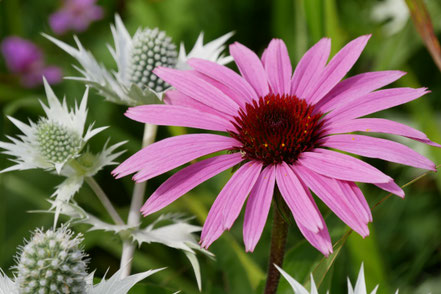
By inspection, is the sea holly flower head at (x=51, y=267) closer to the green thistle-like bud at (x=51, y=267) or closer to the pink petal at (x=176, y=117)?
the green thistle-like bud at (x=51, y=267)

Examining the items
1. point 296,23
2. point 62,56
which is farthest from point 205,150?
point 62,56

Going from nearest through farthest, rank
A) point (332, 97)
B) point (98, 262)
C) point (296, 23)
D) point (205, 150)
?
point (205, 150) < point (332, 97) < point (98, 262) < point (296, 23)

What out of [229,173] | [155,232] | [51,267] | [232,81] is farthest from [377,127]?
[229,173]

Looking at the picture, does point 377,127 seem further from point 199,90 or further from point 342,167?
point 199,90

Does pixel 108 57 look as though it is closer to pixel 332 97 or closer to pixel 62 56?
pixel 62 56

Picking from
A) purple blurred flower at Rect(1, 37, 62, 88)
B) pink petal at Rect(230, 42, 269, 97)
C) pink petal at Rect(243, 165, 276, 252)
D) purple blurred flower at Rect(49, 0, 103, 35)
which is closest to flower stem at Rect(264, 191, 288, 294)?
pink petal at Rect(243, 165, 276, 252)
